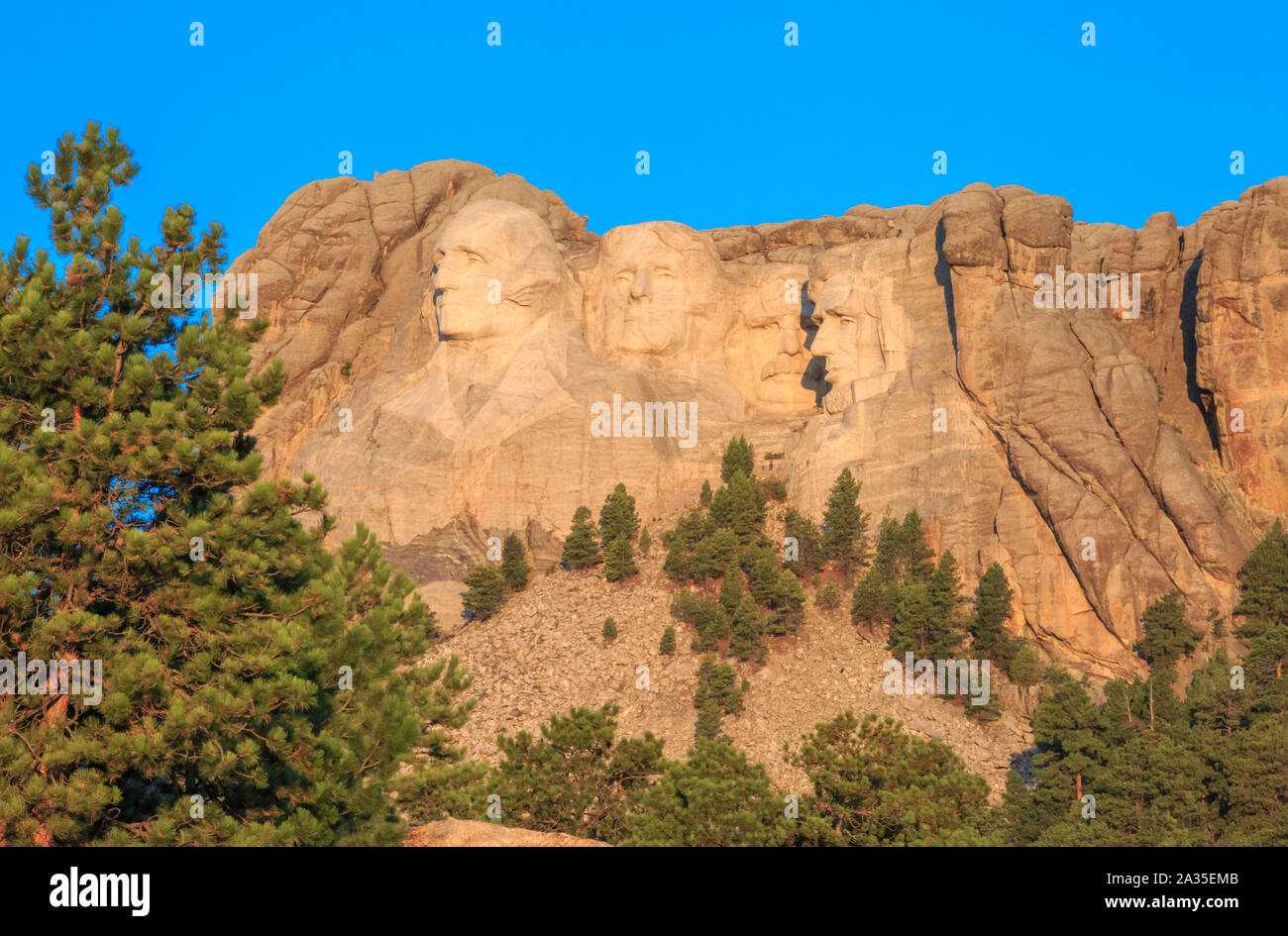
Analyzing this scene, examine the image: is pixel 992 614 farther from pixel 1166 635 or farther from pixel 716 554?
pixel 716 554

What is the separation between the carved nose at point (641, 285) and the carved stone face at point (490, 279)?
3.24 metres

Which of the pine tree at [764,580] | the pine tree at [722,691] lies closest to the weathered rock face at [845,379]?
the pine tree at [764,580]

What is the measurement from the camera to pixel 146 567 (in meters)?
24.3

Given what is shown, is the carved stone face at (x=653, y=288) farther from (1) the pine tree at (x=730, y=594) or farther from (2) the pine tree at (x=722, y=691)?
(2) the pine tree at (x=722, y=691)

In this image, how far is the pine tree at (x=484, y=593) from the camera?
62.3m

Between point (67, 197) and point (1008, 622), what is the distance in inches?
1603

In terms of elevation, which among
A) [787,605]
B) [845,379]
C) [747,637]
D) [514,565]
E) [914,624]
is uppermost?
[845,379]

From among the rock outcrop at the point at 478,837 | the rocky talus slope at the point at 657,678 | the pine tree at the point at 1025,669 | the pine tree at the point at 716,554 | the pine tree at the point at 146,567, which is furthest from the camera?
the pine tree at the point at 716,554

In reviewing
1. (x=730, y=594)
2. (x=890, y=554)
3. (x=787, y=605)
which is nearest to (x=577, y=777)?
(x=730, y=594)

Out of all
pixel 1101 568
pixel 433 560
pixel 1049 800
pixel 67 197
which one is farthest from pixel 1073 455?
pixel 67 197

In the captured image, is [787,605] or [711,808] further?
[787,605]

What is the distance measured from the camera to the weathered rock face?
60.3 metres

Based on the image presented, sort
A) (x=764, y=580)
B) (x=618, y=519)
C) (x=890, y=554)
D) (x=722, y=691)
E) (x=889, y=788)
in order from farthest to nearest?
(x=618, y=519) < (x=764, y=580) < (x=890, y=554) < (x=722, y=691) < (x=889, y=788)

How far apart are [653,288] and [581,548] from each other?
1308 cm
